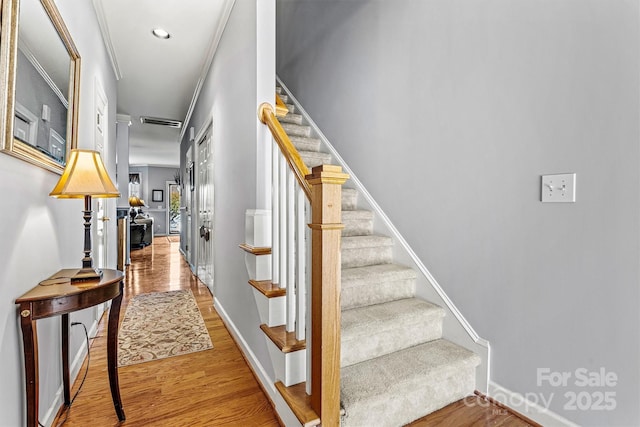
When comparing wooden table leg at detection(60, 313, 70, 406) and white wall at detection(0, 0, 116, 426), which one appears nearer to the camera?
white wall at detection(0, 0, 116, 426)

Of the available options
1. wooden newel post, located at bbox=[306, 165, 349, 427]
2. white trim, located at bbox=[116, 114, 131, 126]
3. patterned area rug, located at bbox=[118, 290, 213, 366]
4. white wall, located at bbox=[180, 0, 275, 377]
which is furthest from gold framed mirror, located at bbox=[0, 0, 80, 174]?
white trim, located at bbox=[116, 114, 131, 126]

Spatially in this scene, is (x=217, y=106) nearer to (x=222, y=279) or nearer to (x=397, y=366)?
(x=222, y=279)

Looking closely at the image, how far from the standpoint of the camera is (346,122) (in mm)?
2959

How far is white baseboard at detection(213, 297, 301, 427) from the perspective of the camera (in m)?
1.44

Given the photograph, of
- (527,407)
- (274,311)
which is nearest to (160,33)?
(274,311)

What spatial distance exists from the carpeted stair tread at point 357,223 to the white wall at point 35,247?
1777mm

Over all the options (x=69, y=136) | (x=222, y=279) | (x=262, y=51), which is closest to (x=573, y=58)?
(x=262, y=51)

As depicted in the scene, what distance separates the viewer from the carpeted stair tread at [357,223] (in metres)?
2.49

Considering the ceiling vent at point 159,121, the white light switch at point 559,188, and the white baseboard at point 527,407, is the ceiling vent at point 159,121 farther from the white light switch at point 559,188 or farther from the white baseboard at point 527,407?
the white baseboard at point 527,407

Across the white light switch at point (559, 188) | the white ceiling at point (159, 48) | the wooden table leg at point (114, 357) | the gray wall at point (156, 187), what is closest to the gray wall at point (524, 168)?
the white light switch at point (559, 188)

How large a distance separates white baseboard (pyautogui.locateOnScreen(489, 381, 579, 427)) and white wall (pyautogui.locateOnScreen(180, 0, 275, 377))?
1.21 meters

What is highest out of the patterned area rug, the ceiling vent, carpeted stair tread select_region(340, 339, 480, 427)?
the ceiling vent

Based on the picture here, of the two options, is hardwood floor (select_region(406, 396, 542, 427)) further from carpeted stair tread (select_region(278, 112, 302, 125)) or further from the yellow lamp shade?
carpeted stair tread (select_region(278, 112, 302, 125))

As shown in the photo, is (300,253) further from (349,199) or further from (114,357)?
(349,199)
